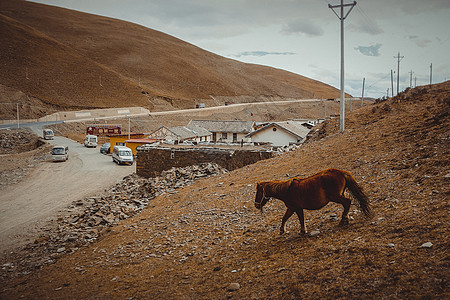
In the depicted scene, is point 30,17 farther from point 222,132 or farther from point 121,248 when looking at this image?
point 121,248

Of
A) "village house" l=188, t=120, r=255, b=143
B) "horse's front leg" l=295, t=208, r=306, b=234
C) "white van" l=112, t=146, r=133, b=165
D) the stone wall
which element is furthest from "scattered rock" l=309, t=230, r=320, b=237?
"village house" l=188, t=120, r=255, b=143

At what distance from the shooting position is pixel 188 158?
20.7 m

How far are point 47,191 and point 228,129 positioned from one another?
1466 inches

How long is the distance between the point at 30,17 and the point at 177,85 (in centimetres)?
9057

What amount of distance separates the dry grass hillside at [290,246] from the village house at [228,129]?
136 feet

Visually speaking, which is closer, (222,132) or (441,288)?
(441,288)

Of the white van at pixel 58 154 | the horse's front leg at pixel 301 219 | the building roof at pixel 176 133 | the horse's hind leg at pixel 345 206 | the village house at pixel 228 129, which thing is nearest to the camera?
the horse's hind leg at pixel 345 206

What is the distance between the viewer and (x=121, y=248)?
10.1m

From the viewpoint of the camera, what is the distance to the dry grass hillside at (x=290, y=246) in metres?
5.13

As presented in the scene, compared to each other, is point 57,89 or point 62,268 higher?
point 57,89

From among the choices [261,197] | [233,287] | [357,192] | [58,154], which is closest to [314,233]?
[357,192]

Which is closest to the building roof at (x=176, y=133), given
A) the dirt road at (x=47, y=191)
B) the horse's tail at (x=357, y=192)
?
the dirt road at (x=47, y=191)

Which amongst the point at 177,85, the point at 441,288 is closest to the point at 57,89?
the point at 177,85

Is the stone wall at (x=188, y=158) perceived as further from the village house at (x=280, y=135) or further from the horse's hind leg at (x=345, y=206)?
the village house at (x=280, y=135)
